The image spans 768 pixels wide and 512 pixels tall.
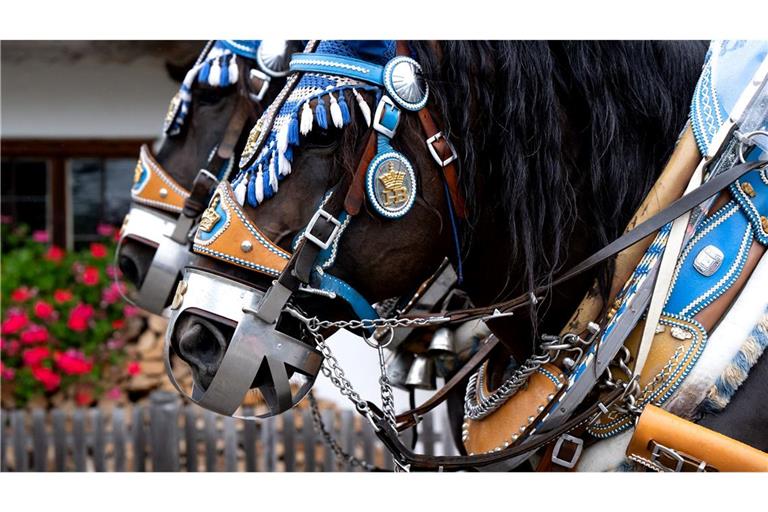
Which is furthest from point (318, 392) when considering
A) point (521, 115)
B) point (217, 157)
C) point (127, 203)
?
point (521, 115)

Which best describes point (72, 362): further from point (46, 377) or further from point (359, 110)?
point (359, 110)

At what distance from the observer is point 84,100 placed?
480 centimetres

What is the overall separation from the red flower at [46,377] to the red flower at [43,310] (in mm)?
269

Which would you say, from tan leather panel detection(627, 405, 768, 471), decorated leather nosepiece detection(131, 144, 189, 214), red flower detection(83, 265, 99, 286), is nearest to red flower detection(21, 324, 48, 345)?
red flower detection(83, 265, 99, 286)

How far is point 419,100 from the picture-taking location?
1.32m

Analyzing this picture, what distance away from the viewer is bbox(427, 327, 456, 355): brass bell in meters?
2.05

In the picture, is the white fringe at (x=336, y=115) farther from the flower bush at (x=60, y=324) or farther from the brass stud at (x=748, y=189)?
the flower bush at (x=60, y=324)

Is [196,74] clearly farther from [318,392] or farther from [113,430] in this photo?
[318,392]

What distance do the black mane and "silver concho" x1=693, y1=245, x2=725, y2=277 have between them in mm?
153

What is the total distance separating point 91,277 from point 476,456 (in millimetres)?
3477

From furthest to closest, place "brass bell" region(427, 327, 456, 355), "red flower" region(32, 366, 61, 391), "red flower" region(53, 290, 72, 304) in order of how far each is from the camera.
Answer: "red flower" region(53, 290, 72, 304), "red flower" region(32, 366, 61, 391), "brass bell" region(427, 327, 456, 355)

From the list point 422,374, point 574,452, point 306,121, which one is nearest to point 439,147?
point 306,121

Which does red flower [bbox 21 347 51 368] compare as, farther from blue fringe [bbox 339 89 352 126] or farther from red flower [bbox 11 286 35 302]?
blue fringe [bbox 339 89 352 126]
